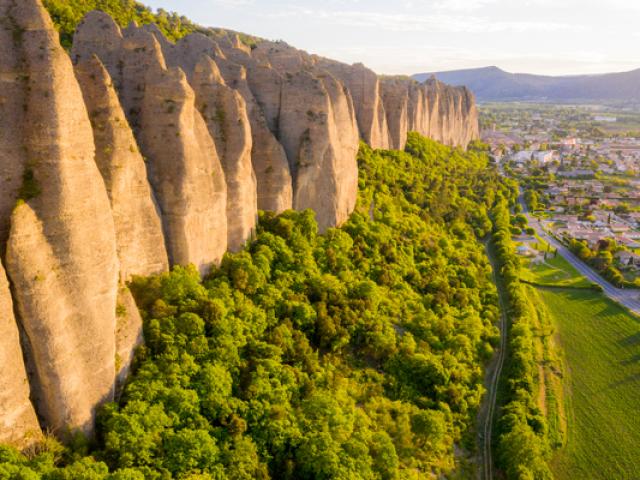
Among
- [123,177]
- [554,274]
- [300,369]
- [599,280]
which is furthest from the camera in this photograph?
[554,274]

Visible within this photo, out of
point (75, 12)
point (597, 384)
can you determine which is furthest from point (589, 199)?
point (75, 12)

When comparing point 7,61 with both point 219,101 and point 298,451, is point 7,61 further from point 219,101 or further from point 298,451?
point 298,451

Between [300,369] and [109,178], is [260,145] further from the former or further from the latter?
[300,369]

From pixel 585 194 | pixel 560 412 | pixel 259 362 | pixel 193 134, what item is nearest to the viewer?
pixel 259 362

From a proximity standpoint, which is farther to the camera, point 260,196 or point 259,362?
point 260,196

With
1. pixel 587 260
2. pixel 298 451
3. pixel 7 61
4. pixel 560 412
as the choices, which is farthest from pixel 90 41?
pixel 587 260

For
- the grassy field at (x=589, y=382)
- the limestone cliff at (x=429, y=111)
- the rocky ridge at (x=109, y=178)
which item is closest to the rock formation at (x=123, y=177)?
the rocky ridge at (x=109, y=178)

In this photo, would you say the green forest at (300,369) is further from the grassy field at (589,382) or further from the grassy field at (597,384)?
the grassy field at (597,384)

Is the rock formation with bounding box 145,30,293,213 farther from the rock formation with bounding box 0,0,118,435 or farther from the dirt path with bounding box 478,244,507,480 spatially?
the dirt path with bounding box 478,244,507,480
